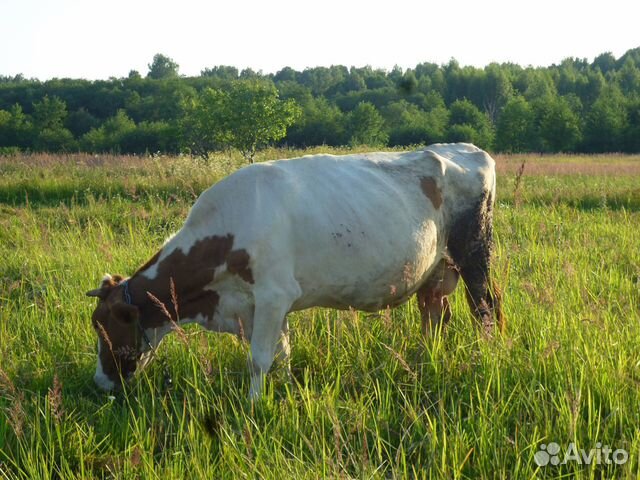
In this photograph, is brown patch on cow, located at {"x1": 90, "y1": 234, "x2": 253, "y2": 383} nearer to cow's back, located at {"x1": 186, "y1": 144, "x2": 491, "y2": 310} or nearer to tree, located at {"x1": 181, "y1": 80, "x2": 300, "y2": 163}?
cow's back, located at {"x1": 186, "y1": 144, "x2": 491, "y2": 310}

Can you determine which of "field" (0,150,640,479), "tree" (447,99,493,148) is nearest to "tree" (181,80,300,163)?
"field" (0,150,640,479)

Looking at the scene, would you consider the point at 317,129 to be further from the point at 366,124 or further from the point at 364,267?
the point at 364,267

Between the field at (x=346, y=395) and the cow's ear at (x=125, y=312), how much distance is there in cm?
44

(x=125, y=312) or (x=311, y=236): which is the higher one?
(x=311, y=236)

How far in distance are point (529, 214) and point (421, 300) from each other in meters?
5.92

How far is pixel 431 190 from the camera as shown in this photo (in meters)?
4.93

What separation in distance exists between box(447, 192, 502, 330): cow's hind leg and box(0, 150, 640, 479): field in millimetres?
246

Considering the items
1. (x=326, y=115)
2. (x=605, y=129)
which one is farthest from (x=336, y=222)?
(x=326, y=115)

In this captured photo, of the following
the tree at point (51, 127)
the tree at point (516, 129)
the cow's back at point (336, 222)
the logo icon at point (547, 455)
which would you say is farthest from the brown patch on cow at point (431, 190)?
the tree at point (51, 127)

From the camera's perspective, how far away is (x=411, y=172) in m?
4.92

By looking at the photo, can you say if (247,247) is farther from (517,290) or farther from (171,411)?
(517,290)

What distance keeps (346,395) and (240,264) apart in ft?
3.55

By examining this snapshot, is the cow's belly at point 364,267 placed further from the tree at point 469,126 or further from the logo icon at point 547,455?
the tree at point 469,126

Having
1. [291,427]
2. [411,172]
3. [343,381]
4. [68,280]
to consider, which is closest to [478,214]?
[411,172]
